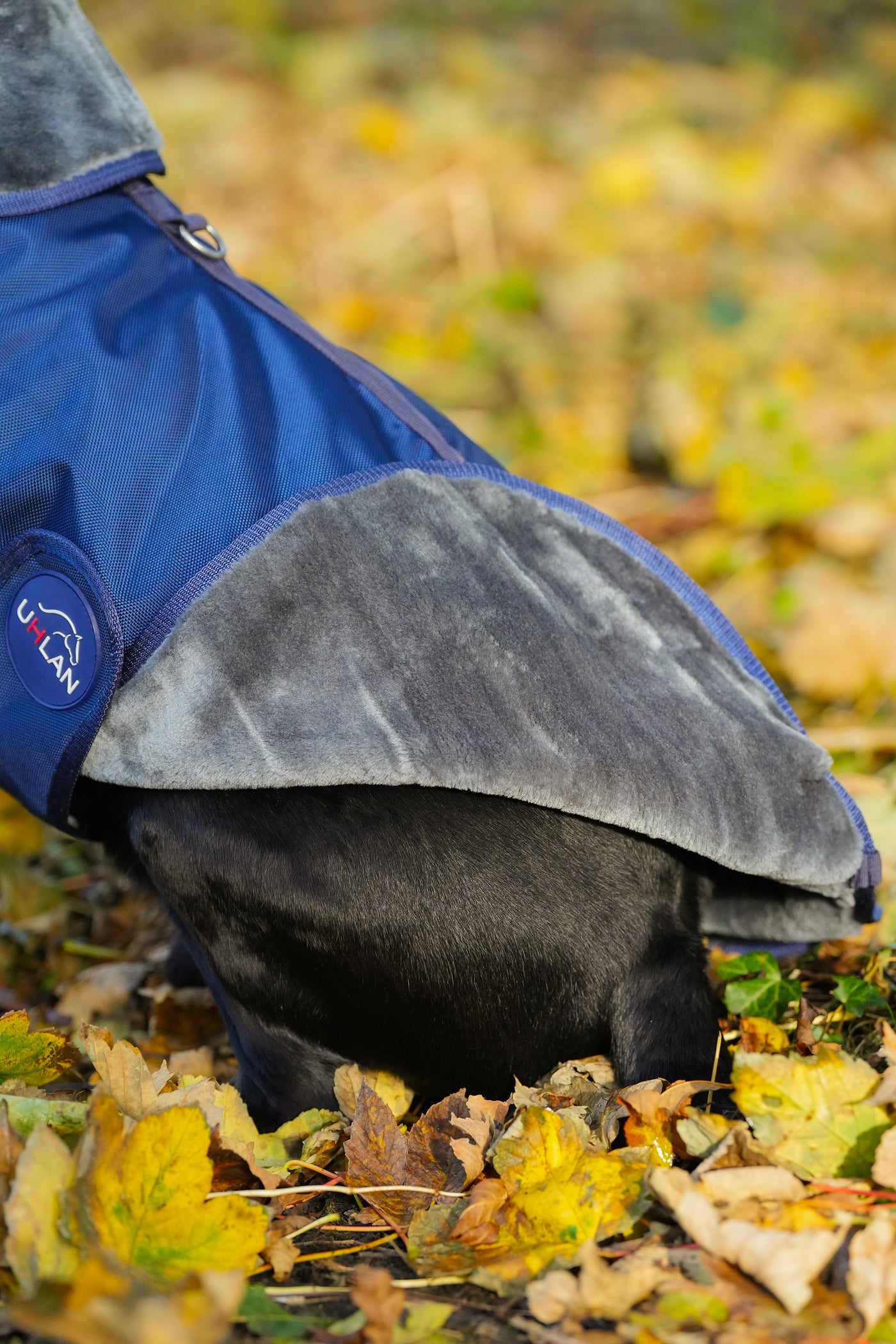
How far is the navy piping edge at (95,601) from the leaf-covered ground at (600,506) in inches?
12.5

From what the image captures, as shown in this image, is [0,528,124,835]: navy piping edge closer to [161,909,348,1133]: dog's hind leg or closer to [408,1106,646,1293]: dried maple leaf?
[161,909,348,1133]: dog's hind leg

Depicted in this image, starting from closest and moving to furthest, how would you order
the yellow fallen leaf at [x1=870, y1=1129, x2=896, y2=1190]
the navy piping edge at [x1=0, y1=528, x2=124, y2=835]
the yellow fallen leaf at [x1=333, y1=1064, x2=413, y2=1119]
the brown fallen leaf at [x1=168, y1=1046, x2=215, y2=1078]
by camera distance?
the yellow fallen leaf at [x1=870, y1=1129, x2=896, y2=1190]
the navy piping edge at [x1=0, y1=528, x2=124, y2=835]
the yellow fallen leaf at [x1=333, y1=1064, x2=413, y2=1119]
the brown fallen leaf at [x1=168, y1=1046, x2=215, y2=1078]

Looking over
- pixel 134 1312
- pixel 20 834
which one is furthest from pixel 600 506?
pixel 134 1312

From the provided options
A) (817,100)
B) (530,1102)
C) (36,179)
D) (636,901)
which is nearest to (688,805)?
(636,901)

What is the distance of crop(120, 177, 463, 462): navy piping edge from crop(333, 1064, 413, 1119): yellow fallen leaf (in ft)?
2.76

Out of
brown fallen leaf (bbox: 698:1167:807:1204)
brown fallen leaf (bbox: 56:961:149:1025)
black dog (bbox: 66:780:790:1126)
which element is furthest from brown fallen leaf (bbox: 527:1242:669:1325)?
brown fallen leaf (bbox: 56:961:149:1025)

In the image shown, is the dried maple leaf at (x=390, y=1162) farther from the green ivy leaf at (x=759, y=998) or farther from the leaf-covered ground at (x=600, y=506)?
the green ivy leaf at (x=759, y=998)

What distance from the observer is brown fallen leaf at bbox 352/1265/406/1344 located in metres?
1.12

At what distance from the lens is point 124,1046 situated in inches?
55.4

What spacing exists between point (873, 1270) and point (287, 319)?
1402mm

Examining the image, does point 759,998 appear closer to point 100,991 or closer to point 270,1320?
point 270,1320

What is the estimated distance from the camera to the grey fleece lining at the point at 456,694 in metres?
1.42

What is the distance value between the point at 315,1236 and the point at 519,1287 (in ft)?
0.93

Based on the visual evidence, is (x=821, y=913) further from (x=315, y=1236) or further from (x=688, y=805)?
(x=315, y=1236)
